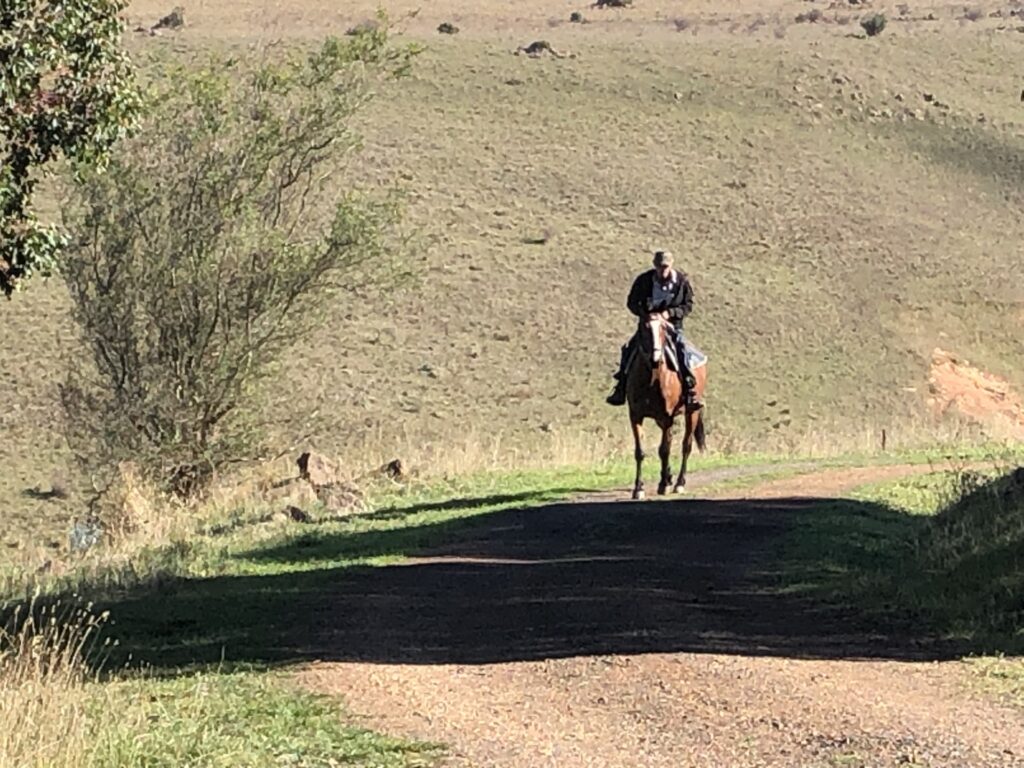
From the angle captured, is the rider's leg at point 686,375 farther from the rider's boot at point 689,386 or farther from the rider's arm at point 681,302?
the rider's arm at point 681,302

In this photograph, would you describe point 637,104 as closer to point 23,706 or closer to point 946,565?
point 946,565

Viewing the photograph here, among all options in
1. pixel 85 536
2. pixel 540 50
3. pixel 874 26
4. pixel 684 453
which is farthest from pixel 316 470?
pixel 874 26

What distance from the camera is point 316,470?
23.9 metres

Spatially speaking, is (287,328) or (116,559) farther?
(287,328)

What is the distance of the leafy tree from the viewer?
11.8 m

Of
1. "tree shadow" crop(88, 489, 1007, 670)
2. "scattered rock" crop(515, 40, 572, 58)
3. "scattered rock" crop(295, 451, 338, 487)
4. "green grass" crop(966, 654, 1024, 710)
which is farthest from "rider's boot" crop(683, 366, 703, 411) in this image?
"scattered rock" crop(515, 40, 572, 58)

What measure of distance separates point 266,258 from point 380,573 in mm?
10242

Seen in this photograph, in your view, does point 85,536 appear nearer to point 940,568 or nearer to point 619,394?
point 619,394

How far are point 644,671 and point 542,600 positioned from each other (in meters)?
3.10

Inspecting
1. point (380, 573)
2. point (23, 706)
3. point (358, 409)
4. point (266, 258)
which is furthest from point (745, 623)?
point (358, 409)

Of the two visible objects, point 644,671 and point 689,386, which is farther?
point 689,386

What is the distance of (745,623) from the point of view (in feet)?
39.8

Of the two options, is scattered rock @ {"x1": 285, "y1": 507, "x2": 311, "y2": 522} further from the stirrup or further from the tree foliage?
the tree foliage

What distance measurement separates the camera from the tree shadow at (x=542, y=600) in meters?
11.4
